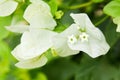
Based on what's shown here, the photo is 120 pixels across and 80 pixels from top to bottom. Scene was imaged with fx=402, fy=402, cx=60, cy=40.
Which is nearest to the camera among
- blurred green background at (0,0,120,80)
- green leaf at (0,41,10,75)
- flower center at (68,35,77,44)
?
flower center at (68,35,77,44)

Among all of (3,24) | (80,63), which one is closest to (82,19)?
(3,24)

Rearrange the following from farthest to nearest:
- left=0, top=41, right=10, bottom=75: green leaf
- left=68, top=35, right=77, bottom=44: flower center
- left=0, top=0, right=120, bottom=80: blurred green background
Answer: left=0, top=41, right=10, bottom=75: green leaf → left=0, top=0, right=120, bottom=80: blurred green background → left=68, top=35, right=77, bottom=44: flower center

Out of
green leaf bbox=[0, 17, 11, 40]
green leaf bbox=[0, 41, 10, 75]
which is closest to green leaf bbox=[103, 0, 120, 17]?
green leaf bbox=[0, 17, 11, 40]

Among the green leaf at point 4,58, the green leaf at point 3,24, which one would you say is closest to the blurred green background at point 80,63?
the green leaf at point 4,58

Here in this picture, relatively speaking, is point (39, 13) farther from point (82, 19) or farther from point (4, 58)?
point (4, 58)

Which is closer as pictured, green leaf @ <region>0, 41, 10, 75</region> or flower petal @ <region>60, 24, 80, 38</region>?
flower petal @ <region>60, 24, 80, 38</region>

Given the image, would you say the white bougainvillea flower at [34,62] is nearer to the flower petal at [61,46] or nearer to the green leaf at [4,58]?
the flower petal at [61,46]

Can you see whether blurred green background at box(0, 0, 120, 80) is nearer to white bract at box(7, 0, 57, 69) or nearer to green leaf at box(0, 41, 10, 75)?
green leaf at box(0, 41, 10, 75)
